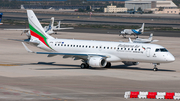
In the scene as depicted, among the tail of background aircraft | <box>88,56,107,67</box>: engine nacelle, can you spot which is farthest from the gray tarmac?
the tail of background aircraft

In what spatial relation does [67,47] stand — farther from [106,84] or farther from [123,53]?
[106,84]

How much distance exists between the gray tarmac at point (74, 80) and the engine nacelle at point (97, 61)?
875mm

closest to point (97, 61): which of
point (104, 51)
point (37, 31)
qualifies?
point (104, 51)

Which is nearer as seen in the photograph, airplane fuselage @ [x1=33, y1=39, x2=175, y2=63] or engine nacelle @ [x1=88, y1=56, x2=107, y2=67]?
airplane fuselage @ [x1=33, y1=39, x2=175, y2=63]

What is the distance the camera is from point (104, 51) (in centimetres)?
4684

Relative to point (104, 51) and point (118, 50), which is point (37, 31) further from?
point (118, 50)

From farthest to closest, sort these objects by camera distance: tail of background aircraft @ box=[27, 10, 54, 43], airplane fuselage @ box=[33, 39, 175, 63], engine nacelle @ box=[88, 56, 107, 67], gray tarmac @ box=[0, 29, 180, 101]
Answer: tail of background aircraft @ box=[27, 10, 54, 43] < engine nacelle @ box=[88, 56, 107, 67] < airplane fuselage @ box=[33, 39, 175, 63] < gray tarmac @ box=[0, 29, 180, 101]

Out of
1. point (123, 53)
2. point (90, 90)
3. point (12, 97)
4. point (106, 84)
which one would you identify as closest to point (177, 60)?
point (123, 53)

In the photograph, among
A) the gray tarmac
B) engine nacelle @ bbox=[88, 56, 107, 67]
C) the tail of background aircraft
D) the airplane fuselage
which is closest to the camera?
the gray tarmac

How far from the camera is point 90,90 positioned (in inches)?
1268

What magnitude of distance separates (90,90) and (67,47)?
58.5ft

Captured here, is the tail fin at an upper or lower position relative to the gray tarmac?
upper

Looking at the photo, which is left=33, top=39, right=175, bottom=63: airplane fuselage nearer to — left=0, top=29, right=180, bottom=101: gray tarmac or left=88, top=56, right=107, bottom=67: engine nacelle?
left=88, top=56, right=107, bottom=67: engine nacelle

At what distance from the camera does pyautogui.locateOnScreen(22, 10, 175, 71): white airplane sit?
44.4 metres
